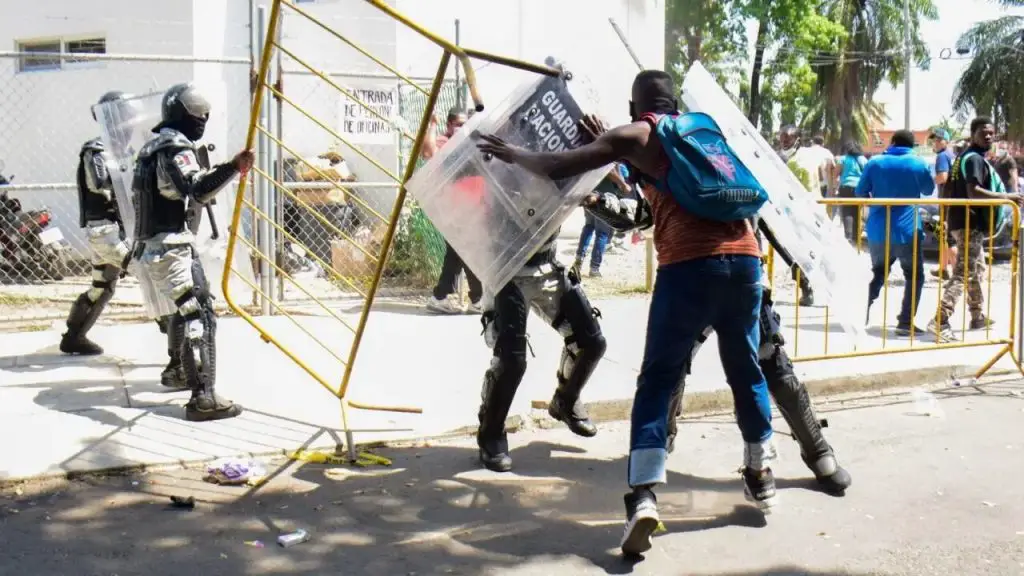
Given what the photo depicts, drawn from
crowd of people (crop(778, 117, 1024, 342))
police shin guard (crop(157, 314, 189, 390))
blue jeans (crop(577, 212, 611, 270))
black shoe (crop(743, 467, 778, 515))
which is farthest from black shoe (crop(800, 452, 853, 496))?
blue jeans (crop(577, 212, 611, 270))

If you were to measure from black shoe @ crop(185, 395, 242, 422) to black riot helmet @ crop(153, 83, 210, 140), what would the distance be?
4.74 ft

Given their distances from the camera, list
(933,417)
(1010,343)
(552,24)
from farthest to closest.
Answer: (552,24) → (1010,343) → (933,417)

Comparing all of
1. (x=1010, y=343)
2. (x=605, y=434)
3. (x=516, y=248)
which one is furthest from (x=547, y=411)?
(x=1010, y=343)

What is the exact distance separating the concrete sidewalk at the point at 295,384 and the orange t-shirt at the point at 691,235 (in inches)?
86.4

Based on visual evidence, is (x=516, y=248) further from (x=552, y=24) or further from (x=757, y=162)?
(x=552, y=24)

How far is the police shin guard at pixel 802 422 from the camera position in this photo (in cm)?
511

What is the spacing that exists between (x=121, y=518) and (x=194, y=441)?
1.06 meters

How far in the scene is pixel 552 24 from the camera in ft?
57.9

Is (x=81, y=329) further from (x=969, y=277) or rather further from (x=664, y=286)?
(x=969, y=277)

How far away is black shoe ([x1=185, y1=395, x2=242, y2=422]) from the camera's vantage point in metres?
6.01

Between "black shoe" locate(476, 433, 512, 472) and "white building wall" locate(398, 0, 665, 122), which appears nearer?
"black shoe" locate(476, 433, 512, 472)

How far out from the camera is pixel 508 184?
4707mm

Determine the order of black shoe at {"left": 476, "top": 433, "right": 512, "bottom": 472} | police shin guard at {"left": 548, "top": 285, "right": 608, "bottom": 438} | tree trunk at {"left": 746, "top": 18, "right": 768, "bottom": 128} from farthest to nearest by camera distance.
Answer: tree trunk at {"left": 746, "top": 18, "right": 768, "bottom": 128}, police shin guard at {"left": 548, "top": 285, "right": 608, "bottom": 438}, black shoe at {"left": 476, "top": 433, "right": 512, "bottom": 472}

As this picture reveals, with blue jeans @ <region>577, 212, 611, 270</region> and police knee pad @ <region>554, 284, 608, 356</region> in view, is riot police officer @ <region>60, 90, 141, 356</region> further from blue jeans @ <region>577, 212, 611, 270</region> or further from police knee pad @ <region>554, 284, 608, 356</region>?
blue jeans @ <region>577, 212, 611, 270</region>
